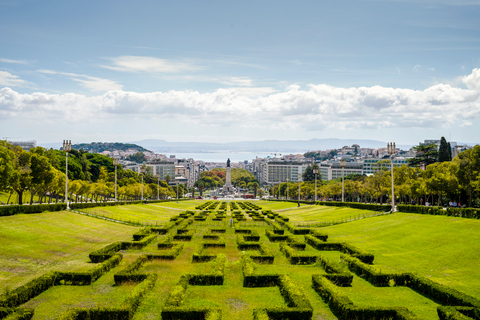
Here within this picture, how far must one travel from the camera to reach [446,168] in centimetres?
5419

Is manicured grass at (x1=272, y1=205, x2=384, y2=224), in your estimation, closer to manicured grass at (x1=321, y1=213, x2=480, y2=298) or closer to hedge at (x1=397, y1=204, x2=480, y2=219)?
hedge at (x1=397, y1=204, x2=480, y2=219)

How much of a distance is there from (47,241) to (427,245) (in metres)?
26.0

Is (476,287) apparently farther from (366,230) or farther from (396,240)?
(366,230)

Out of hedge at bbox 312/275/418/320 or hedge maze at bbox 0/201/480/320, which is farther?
hedge maze at bbox 0/201/480/320

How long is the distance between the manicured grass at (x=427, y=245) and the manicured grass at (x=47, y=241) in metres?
18.3

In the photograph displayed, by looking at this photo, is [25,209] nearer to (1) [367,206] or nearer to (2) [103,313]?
(2) [103,313]

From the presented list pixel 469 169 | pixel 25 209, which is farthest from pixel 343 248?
pixel 469 169

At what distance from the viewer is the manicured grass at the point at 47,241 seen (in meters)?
21.2

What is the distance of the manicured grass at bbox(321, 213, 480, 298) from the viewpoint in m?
20.0

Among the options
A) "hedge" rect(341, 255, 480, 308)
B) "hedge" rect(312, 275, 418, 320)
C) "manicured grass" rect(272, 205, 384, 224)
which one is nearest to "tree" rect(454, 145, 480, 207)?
"manicured grass" rect(272, 205, 384, 224)

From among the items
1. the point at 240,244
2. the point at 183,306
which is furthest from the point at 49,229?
the point at 183,306

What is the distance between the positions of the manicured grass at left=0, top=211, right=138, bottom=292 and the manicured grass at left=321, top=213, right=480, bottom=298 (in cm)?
1829

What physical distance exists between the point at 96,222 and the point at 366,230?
26342 millimetres

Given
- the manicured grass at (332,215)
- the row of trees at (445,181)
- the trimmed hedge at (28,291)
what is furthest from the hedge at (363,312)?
the row of trees at (445,181)
